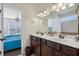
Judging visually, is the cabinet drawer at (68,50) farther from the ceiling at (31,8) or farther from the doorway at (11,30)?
the doorway at (11,30)

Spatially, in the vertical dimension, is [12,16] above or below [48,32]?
above

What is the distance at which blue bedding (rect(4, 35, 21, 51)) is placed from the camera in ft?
14.8

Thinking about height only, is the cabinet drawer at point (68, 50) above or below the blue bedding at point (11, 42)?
above

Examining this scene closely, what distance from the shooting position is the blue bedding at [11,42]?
450 cm

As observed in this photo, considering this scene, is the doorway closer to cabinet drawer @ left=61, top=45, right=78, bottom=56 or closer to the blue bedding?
the blue bedding

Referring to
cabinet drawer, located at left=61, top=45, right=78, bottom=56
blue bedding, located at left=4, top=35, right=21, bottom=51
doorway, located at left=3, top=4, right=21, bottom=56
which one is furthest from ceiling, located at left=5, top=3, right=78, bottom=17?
cabinet drawer, located at left=61, top=45, right=78, bottom=56

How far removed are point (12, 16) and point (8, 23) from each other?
337mm

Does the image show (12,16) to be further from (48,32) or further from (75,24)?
(75,24)

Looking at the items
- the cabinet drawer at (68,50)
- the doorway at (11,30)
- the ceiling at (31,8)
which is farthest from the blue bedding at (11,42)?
the cabinet drawer at (68,50)

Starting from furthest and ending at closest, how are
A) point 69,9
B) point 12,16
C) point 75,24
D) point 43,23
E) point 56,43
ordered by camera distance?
1. point 12,16
2. point 43,23
3. point 69,9
4. point 75,24
5. point 56,43

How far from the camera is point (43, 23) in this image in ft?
14.1

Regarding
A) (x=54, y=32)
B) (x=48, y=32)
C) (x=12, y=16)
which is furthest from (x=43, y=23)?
(x=12, y=16)

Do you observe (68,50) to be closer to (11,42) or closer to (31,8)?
(31,8)

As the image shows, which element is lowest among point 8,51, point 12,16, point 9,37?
point 8,51
